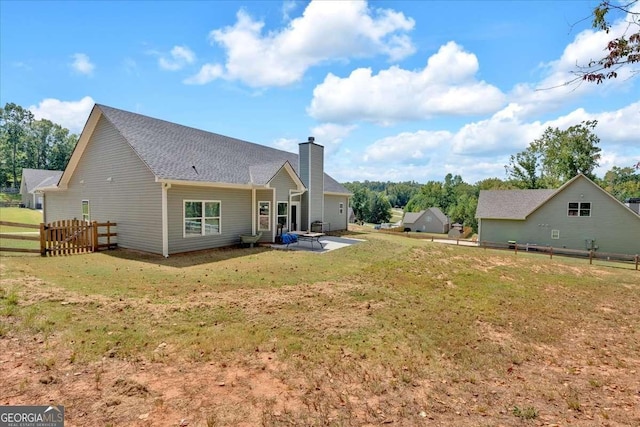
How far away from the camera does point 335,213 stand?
2570 centimetres

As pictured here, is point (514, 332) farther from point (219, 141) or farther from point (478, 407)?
point (219, 141)

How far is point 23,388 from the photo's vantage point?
3.77 metres

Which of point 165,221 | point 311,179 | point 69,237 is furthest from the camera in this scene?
point 311,179

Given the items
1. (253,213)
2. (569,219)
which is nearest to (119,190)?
(253,213)

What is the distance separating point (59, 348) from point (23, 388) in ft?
3.48

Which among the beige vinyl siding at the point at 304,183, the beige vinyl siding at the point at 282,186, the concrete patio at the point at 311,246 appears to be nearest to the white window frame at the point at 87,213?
the beige vinyl siding at the point at 282,186

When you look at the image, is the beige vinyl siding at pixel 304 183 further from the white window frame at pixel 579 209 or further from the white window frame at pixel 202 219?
the white window frame at pixel 579 209

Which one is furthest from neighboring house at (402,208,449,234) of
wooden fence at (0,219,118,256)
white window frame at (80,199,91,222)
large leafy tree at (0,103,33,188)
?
large leafy tree at (0,103,33,188)

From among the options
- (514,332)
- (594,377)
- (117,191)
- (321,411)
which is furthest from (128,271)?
(594,377)

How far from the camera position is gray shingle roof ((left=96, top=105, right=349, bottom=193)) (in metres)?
13.8

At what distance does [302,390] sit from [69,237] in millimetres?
13965

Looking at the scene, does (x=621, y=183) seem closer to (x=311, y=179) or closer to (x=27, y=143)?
(x=311, y=179)

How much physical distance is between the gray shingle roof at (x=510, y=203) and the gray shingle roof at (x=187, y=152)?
24460 millimetres

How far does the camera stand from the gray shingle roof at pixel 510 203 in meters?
30.5
